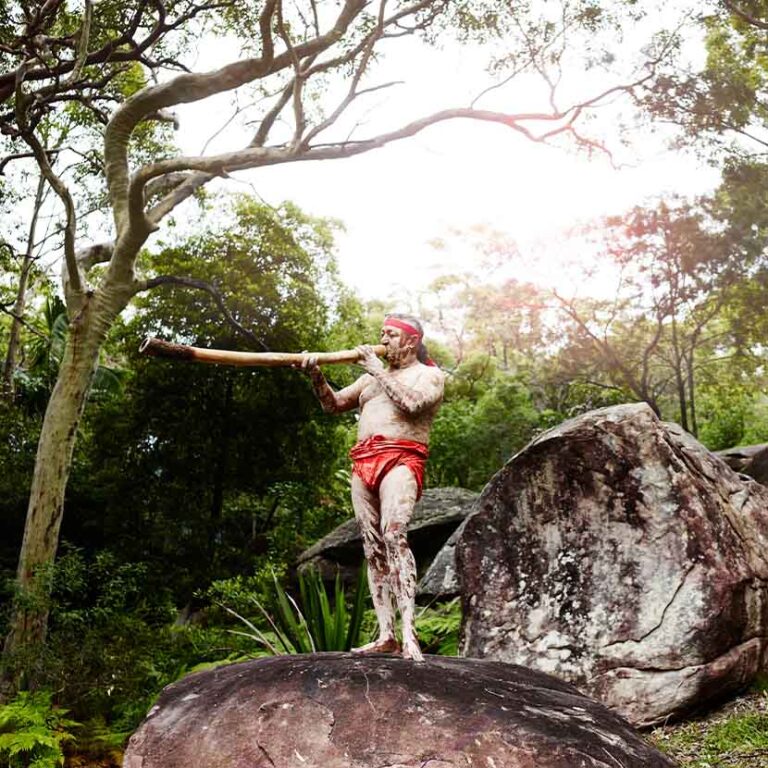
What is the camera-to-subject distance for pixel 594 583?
6621mm

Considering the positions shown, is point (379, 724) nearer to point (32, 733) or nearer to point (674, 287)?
point (32, 733)

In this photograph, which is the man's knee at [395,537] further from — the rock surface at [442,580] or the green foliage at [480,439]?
the green foliage at [480,439]

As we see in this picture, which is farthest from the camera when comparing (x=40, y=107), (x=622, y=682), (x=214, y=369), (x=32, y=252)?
(x=32, y=252)

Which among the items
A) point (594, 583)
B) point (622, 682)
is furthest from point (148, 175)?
point (622, 682)

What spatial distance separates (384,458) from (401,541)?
0.48 metres

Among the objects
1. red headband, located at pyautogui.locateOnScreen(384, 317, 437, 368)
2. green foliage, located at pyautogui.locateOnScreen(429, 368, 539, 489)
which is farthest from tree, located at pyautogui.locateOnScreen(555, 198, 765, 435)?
red headband, located at pyautogui.locateOnScreen(384, 317, 437, 368)

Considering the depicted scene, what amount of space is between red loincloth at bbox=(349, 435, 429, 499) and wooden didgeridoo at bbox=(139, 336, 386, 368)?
0.50m

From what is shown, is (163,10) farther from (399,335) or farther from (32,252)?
(32,252)

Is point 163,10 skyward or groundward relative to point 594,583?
skyward

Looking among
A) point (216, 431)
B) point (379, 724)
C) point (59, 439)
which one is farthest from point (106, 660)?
point (216, 431)

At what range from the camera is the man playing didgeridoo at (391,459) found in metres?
4.57

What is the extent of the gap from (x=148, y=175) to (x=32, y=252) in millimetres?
11163

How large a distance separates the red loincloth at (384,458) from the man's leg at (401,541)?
1.6 inches

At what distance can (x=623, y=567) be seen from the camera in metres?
6.56
